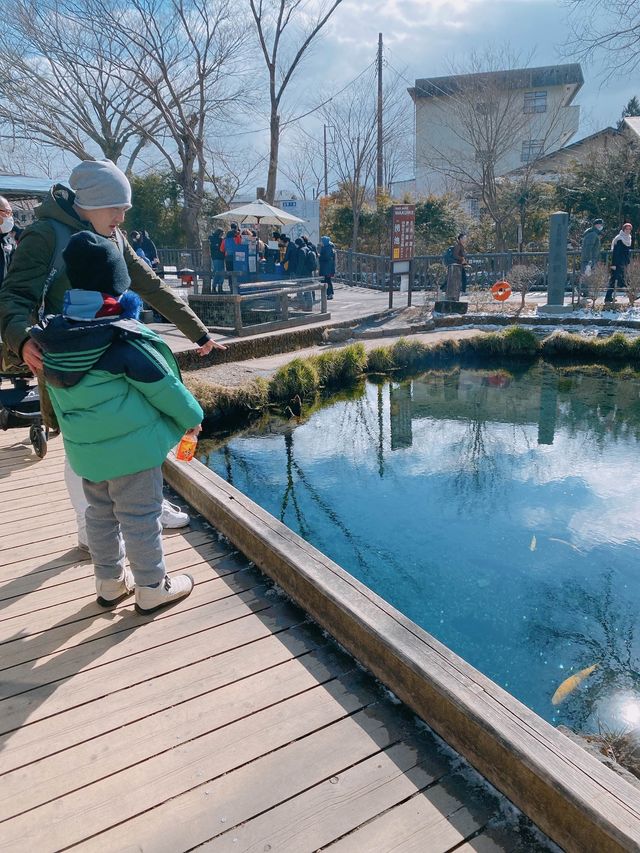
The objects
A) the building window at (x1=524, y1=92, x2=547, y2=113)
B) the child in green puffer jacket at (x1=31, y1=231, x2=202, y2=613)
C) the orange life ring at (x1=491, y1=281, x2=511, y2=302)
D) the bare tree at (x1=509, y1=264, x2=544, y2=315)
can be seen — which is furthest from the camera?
the building window at (x1=524, y1=92, x2=547, y2=113)

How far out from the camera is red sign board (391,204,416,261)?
11.8 meters

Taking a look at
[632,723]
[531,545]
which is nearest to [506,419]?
[531,545]

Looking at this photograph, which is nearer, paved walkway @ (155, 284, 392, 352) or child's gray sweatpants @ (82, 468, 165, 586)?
child's gray sweatpants @ (82, 468, 165, 586)

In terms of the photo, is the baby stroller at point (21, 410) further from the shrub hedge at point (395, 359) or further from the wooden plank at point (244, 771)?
the shrub hedge at point (395, 359)

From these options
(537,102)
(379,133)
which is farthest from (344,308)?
(537,102)

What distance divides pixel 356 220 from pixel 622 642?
64.0 ft

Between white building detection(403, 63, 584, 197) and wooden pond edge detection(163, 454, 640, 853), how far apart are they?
1819 centimetres

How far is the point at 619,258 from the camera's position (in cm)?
1113

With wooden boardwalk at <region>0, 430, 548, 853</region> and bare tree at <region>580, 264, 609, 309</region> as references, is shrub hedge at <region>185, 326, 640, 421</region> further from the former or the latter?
wooden boardwalk at <region>0, 430, 548, 853</region>

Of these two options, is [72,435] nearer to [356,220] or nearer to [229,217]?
[229,217]

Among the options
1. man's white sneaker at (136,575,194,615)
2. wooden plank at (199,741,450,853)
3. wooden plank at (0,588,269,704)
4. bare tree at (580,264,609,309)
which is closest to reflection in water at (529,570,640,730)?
wooden plank at (199,741,450,853)

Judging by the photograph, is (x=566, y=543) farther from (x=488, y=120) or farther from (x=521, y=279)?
(x=488, y=120)

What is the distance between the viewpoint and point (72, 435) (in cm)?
195

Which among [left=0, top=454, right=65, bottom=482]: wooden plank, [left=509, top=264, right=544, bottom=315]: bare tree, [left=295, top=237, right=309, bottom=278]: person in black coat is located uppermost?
[left=295, top=237, right=309, bottom=278]: person in black coat
